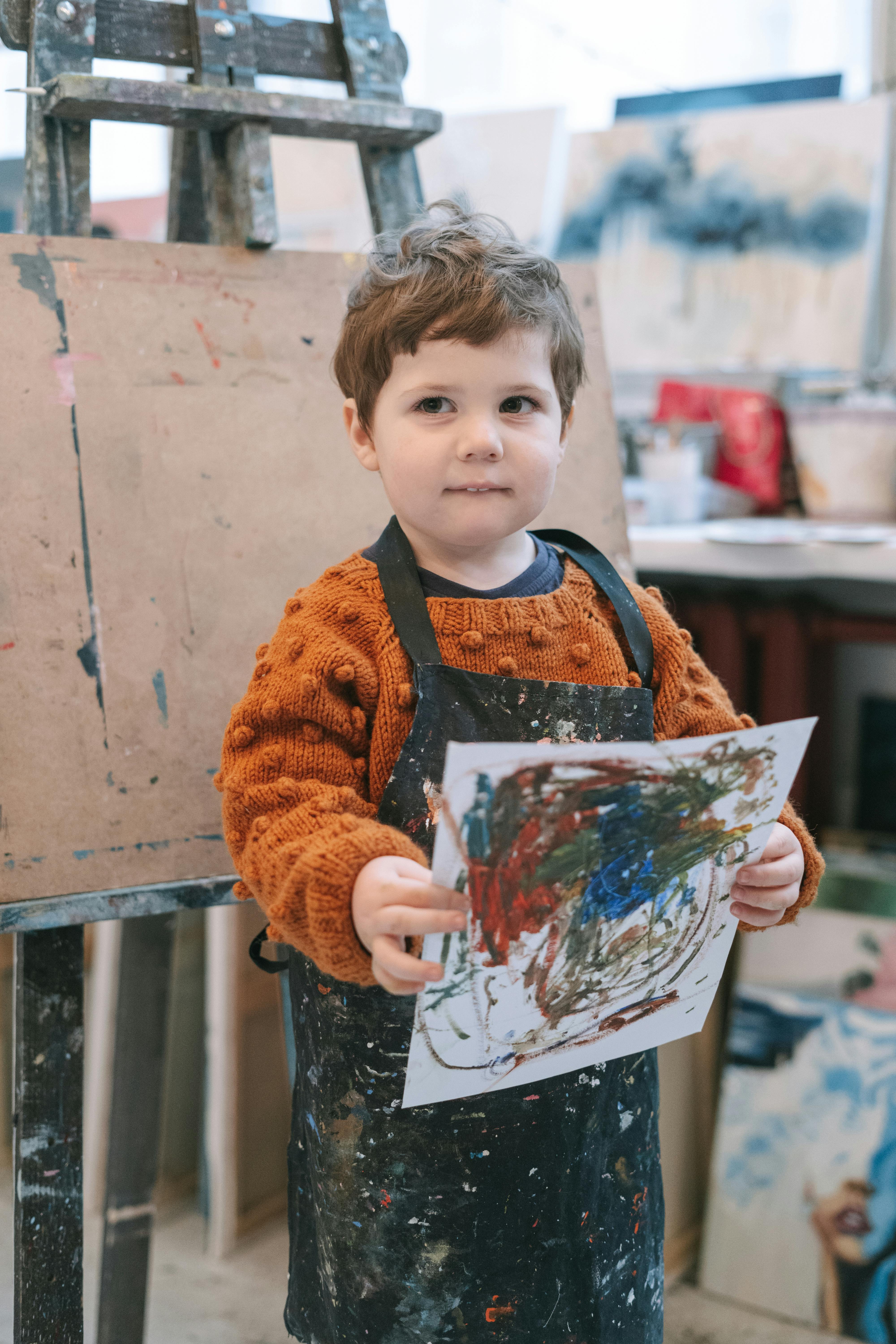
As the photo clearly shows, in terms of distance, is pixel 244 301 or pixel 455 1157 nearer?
pixel 455 1157

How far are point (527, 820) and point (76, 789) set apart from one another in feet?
1.50

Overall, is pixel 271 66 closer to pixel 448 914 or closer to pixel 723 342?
pixel 448 914

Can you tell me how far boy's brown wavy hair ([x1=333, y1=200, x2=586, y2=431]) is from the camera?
73 centimetres

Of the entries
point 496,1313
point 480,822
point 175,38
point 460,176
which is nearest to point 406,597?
point 480,822

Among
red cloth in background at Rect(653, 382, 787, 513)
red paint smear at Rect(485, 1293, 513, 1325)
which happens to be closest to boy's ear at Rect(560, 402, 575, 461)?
red paint smear at Rect(485, 1293, 513, 1325)

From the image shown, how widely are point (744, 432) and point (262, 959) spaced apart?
1.56 m

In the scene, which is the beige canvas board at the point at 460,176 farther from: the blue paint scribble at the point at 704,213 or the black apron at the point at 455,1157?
the black apron at the point at 455,1157

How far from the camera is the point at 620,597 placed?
84cm

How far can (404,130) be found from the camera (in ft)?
3.59

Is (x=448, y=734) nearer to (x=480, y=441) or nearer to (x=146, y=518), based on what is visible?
(x=480, y=441)

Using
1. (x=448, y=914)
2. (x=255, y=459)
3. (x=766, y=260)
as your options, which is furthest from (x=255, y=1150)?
(x=766, y=260)

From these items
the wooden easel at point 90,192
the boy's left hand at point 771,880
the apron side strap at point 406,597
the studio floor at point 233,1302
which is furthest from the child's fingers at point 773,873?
the studio floor at point 233,1302

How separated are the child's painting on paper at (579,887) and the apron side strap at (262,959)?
0.73ft

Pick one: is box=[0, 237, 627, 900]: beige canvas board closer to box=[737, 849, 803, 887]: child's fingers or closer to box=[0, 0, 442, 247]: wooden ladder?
box=[0, 0, 442, 247]: wooden ladder
